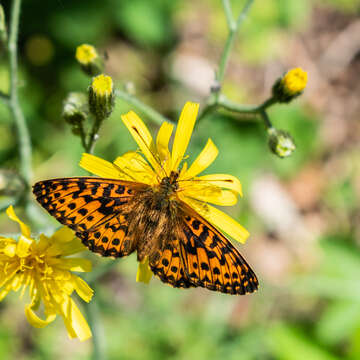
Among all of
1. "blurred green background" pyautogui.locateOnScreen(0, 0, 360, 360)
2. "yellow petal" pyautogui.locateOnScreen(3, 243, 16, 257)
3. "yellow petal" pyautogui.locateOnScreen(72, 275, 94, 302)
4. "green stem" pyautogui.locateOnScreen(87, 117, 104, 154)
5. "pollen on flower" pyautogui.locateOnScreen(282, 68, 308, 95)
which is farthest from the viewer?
"blurred green background" pyautogui.locateOnScreen(0, 0, 360, 360)

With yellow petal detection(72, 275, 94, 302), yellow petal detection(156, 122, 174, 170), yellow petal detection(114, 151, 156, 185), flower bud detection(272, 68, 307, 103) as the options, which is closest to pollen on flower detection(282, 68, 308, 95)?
flower bud detection(272, 68, 307, 103)

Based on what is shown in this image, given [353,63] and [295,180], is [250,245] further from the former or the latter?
[353,63]

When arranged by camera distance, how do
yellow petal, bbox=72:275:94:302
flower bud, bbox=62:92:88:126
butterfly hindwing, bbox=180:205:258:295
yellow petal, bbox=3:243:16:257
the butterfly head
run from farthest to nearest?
1. flower bud, bbox=62:92:88:126
2. the butterfly head
3. yellow petal, bbox=72:275:94:302
4. yellow petal, bbox=3:243:16:257
5. butterfly hindwing, bbox=180:205:258:295

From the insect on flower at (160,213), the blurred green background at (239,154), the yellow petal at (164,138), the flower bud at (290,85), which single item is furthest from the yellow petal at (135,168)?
the blurred green background at (239,154)

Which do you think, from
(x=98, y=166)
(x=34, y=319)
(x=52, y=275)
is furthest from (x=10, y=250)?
(x=98, y=166)

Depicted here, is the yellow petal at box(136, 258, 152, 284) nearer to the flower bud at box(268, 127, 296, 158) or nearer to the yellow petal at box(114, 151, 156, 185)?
the yellow petal at box(114, 151, 156, 185)
